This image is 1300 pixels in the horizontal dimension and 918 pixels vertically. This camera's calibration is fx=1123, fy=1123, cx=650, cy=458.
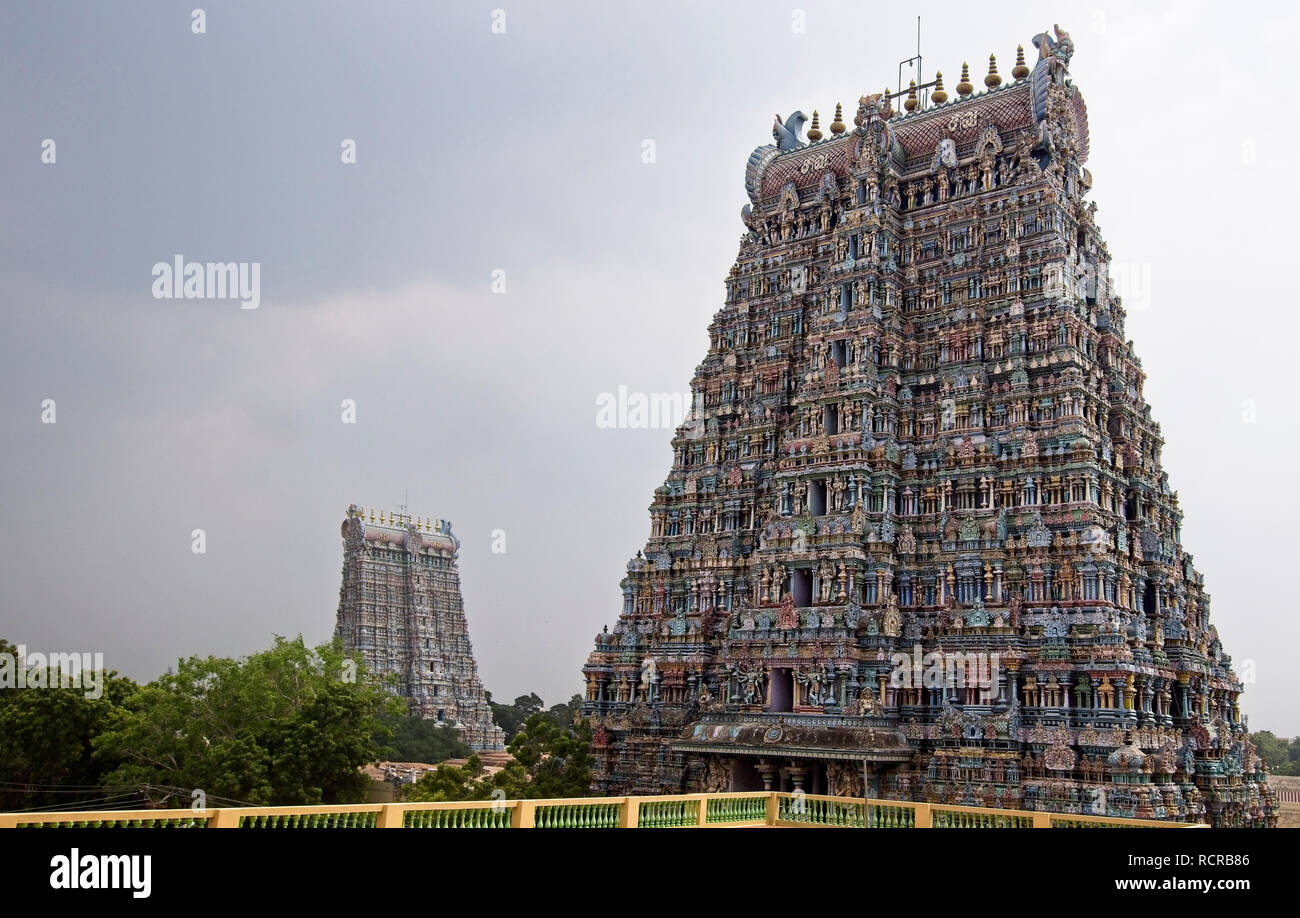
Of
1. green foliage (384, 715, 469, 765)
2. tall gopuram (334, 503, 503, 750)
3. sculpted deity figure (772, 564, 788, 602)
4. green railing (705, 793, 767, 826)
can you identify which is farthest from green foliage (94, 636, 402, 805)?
tall gopuram (334, 503, 503, 750)

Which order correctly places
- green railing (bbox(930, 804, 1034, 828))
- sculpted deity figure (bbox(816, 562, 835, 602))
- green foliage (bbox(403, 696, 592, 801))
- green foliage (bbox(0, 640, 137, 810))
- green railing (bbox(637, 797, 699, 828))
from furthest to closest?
green foliage (bbox(0, 640, 137, 810)) → green foliage (bbox(403, 696, 592, 801)) → sculpted deity figure (bbox(816, 562, 835, 602)) → green railing (bbox(930, 804, 1034, 828)) → green railing (bbox(637, 797, 699, 828))

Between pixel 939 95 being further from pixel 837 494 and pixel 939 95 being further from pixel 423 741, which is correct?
pixel 423 741

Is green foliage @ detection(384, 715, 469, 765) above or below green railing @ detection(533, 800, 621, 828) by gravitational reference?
below

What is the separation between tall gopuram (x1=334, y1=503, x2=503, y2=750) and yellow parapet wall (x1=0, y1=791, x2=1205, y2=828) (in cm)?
5419

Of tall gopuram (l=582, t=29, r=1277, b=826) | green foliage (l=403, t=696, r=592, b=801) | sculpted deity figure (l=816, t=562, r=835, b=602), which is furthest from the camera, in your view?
green foliage (l=403, t=696, r=592, b=801)

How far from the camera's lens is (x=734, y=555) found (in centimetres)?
3475

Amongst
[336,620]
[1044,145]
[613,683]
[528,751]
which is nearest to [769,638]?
[613,683]

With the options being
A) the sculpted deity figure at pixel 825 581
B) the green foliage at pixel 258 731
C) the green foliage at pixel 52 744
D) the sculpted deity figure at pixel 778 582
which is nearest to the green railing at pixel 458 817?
the sculpted deity figure at pixel 825 581

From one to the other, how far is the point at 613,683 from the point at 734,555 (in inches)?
226

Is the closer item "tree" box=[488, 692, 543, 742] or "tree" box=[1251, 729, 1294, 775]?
"tree" box=[1251, 729, 1294, 775]

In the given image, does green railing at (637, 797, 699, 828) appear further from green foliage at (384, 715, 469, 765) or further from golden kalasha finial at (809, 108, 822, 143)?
green foliage at (384, 715, 469, 765)

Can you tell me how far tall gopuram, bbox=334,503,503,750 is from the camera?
7231 cm

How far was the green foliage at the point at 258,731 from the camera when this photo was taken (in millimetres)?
32219

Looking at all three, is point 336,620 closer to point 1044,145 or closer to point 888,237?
point 888,237
